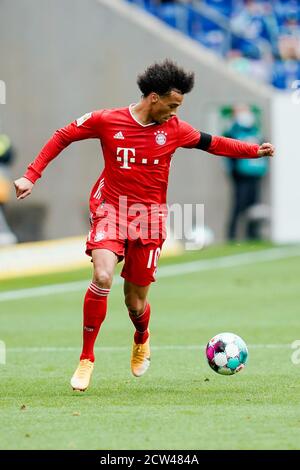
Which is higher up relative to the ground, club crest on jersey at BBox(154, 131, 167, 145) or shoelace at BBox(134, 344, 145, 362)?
club crest on jersey at BBox(154, 131, 167, 145)

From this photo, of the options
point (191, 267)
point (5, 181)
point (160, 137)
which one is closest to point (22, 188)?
point (160, 137)

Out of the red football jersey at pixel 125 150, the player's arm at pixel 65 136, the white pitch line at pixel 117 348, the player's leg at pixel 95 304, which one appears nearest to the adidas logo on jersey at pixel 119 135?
the red football jersey at pixel 125 150

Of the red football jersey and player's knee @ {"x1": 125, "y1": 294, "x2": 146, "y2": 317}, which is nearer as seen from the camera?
the red football jersey

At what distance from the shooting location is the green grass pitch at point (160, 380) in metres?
6.58

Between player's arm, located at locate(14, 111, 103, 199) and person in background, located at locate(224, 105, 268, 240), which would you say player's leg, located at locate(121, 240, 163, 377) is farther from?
person in background, located at locate(224, 105, 268, 240)

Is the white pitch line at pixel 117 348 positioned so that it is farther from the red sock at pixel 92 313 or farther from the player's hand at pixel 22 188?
the player's hand at pixel 22 188

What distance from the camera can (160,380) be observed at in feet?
29.2

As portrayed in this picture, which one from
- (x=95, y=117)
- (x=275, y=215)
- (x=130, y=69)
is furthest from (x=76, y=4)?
(x=95, y=117)

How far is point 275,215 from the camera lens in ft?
86.7

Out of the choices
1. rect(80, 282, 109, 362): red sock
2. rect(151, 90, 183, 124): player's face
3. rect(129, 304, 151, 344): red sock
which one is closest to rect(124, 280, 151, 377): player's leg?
rect(129, 304, 151, 344): red sock

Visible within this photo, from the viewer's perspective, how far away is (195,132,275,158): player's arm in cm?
891

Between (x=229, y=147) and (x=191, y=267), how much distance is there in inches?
464

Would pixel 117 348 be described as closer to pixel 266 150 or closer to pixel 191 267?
pixel 266 150
